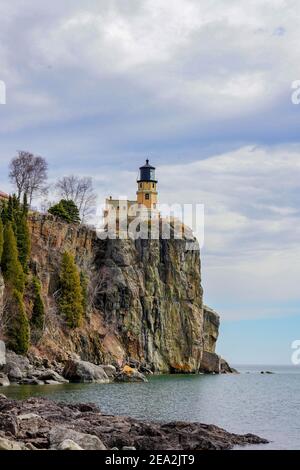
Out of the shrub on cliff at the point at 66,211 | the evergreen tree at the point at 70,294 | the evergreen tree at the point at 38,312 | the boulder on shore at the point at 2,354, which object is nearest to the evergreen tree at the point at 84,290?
the evergreen tree at the point at 70,294

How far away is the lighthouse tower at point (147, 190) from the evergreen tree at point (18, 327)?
1765 inches

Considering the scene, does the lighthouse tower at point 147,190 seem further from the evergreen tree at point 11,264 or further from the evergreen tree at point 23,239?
the evergreen tree at point 11,264

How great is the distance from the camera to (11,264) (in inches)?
2948

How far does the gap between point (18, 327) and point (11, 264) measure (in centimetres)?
668

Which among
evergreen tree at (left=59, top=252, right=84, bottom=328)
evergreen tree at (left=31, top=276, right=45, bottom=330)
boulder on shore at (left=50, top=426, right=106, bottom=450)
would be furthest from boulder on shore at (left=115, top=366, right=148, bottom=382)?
boulder on shore at (left=50, top=426, right=106, bottom=450)

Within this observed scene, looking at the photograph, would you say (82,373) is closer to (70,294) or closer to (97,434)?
(70,294)

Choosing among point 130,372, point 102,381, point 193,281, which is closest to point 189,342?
point 193,281

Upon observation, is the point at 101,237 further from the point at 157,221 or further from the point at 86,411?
the point at 86,411

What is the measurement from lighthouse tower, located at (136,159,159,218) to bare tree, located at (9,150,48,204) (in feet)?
74.5

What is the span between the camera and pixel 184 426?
→ 30.8m

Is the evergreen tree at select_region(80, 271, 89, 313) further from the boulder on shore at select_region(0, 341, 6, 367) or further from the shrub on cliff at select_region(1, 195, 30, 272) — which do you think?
the boulder on shore at select_region(0, 341, 6, 367)

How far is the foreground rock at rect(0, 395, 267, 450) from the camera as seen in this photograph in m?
24.1

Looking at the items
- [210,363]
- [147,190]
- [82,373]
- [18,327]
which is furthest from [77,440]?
[147,190]
